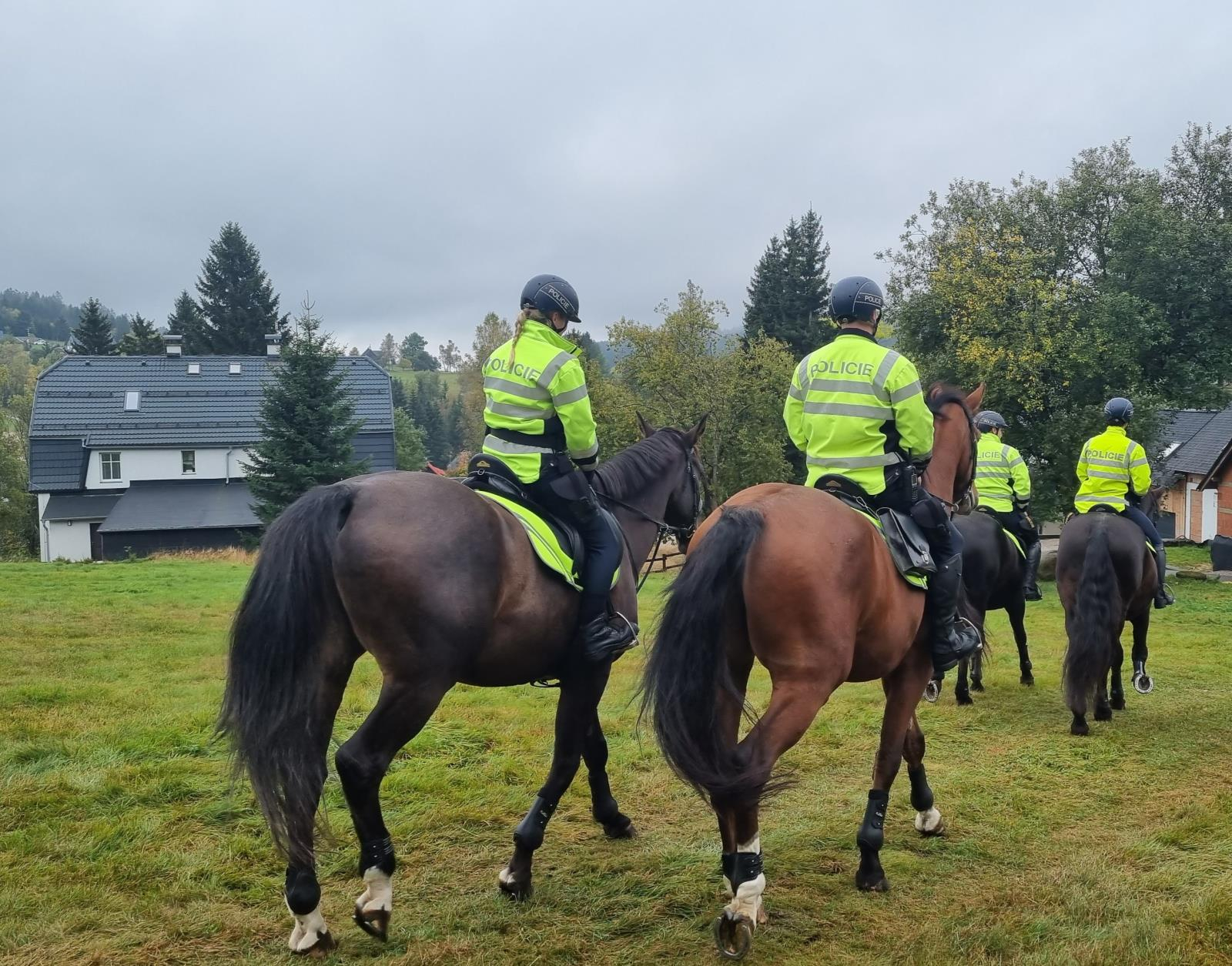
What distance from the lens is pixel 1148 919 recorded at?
413 centimetres

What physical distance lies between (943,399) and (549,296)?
8.90 feet

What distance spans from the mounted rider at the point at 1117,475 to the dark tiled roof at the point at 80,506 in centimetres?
4344

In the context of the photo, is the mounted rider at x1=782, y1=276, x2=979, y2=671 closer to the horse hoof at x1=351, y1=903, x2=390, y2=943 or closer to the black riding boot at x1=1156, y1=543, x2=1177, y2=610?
the horse hoof at x1=351, y1=903, x2=390, y2=943

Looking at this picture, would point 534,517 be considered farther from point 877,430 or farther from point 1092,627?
point 1092,627

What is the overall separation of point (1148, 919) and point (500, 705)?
18.7ft

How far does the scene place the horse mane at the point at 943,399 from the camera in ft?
19.2

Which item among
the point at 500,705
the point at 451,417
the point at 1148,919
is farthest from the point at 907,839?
the point at 451,417

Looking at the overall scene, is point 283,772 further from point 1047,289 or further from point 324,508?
point 1047,289

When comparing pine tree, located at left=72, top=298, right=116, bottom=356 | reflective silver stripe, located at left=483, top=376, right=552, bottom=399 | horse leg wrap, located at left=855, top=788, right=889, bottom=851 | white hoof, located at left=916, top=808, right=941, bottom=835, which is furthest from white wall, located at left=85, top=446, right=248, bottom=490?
horse leg wrap, located at left=855, top=788, right=889, bottom=851

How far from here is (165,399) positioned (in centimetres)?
4553

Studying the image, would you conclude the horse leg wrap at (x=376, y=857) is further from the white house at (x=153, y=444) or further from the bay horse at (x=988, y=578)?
the white house at (x=153, y=444)

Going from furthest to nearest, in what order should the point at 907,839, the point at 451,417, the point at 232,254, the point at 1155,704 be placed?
1. the point at 451,417
2. the point at 232,254
3. the point at 1155,704
4. the point at 907,839

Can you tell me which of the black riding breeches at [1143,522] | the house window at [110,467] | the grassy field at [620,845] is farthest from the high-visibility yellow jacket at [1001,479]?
the house window at [110,467]

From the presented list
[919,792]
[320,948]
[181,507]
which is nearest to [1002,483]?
[919,792]
